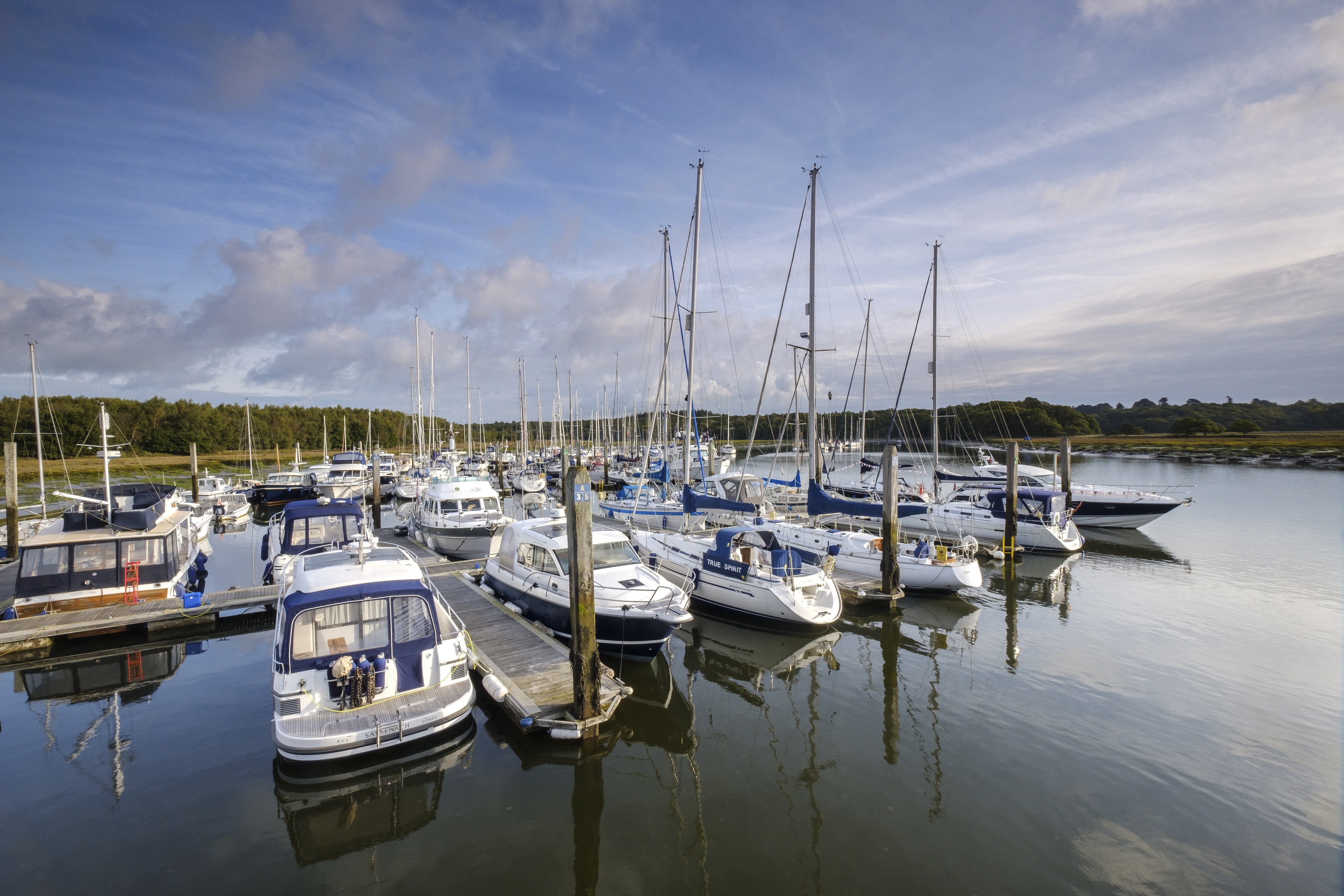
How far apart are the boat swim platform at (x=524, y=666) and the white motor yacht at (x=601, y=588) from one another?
1.74 ft

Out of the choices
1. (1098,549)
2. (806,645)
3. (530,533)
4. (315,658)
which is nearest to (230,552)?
(530,533)

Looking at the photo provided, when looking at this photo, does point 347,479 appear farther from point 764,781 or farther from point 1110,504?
point 1110,504

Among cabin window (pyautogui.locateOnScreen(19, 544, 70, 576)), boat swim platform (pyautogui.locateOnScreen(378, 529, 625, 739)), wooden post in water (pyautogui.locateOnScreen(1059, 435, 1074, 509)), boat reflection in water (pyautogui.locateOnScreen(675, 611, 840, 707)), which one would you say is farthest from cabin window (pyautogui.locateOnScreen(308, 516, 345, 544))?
wooden post in water (pyautogui.locateOnScreen(1059, 435, 1074, 509))

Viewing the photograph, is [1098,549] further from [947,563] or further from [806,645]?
[806,645]

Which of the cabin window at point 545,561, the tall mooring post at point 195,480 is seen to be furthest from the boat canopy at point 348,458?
the cabin window at point 545,561

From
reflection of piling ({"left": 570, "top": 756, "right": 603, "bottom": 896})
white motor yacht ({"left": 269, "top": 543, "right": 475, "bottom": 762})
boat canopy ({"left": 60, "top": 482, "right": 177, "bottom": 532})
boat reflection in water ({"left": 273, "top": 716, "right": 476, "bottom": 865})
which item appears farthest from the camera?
boat canopy ({"left": 60, "top": 482, "right": 177, "bottom": 532})

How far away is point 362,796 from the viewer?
794cm

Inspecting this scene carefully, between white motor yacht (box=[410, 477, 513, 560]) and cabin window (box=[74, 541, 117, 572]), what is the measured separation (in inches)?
380

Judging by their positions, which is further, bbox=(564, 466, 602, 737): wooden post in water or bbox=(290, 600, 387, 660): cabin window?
bbox=(564, 466, 602, 737): wooden post in water

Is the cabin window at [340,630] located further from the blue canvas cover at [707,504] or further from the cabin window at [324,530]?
the blue canvas cover at [707,504]

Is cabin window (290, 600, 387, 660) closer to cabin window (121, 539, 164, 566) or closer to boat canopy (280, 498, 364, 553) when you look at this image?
boat canopy (280, 498, 364, 553)

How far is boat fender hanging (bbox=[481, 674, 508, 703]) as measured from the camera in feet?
31.8

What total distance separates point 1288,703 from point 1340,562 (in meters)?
17.3

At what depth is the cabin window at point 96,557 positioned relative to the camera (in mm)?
13984
